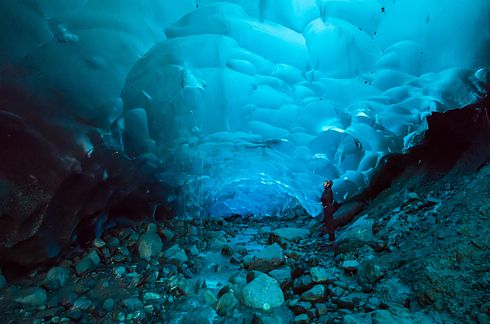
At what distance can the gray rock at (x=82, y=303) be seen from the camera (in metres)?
2.74

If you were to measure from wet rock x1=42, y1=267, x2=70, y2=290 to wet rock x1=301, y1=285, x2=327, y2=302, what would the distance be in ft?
8.72

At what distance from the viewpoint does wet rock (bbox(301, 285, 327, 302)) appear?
252 cm

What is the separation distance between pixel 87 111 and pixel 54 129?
46 centimetres

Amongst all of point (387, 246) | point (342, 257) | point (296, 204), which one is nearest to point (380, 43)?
point (387, 246)

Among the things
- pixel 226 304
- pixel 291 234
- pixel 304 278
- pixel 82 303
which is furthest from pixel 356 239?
pixel 82 303

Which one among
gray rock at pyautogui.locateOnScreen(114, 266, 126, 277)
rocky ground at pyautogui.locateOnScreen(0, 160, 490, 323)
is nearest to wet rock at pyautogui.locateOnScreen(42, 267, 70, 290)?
rocky ground at pyautogui.locateOnScreen(0, 160, 490, 323)

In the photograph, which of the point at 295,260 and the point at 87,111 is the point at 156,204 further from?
the point at 295,260

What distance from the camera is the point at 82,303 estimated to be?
277cm

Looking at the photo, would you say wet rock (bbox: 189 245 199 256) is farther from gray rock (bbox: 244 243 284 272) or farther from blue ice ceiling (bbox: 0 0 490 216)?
blue ice ceiling (bbox: 0 0 490 216)

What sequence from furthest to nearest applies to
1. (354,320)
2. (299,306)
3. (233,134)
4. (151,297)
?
(233,134) < (151,297) < (299,306) < (354,320)

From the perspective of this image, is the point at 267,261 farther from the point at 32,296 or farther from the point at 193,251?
the point at 32,296

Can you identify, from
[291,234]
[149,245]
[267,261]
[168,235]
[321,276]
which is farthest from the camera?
[291,234]

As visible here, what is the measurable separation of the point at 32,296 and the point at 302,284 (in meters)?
2.71

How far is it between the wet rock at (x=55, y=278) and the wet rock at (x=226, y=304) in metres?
1.85
